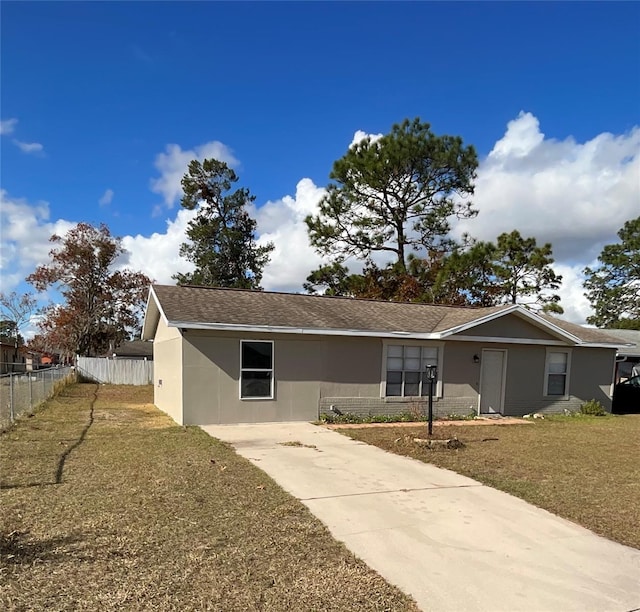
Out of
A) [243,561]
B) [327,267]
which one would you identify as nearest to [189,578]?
[243,561]

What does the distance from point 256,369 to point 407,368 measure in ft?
14.0

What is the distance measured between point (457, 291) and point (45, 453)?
81.6ft

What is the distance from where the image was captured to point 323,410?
12844 mm

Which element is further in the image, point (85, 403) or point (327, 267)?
point (327, 267)

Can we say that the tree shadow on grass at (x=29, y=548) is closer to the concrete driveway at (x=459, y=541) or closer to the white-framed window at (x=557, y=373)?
the concrete driveway at (x=459, y=541)

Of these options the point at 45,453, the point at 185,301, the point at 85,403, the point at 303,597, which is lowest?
the point at 85,403

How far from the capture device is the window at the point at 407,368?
1369 cm

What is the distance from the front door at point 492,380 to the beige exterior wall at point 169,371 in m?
8.41

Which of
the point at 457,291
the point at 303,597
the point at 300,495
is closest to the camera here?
the point at 303,597

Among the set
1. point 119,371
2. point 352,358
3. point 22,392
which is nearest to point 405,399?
point 352,358

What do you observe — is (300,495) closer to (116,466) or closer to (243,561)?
(243,561)

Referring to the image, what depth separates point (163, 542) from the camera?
175 inches

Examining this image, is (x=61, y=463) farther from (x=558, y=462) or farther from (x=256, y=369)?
(x=558, y=462)

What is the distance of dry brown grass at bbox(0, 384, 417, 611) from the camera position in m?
3.53
